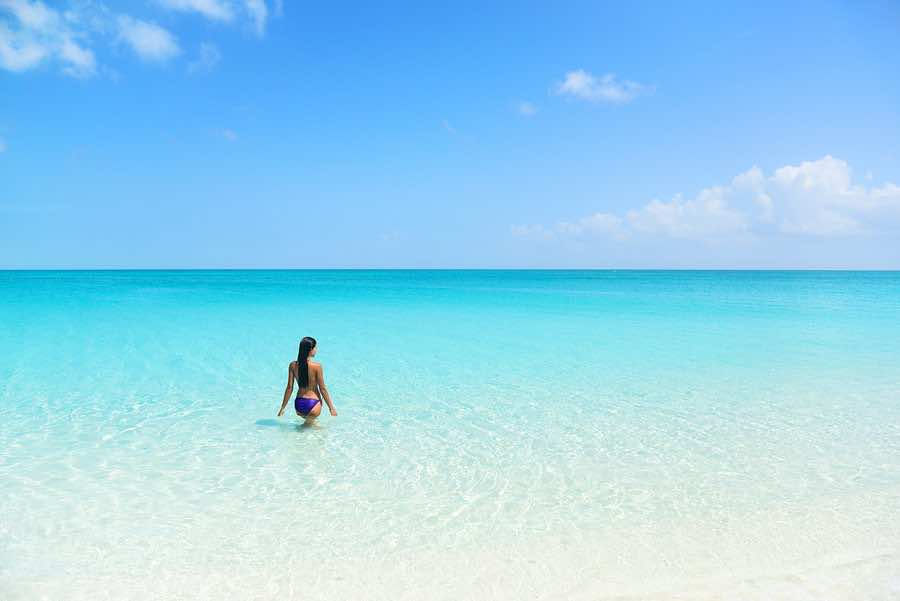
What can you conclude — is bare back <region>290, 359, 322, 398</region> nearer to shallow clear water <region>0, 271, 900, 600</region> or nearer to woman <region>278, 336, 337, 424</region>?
woman <region>278, 336, 337, 424</region>

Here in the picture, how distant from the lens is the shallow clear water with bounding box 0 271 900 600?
381 centimetres

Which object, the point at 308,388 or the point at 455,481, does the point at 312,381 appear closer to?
the point at 308,388

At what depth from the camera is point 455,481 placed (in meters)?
5.32

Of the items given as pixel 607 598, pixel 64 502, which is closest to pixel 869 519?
pixel 607 598

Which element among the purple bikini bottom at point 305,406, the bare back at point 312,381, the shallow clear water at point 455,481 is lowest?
the shallow clear water at point 455,481

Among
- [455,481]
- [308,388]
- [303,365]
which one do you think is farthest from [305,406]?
[455,481]

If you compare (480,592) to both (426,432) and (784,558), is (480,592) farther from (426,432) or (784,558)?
(426,432)

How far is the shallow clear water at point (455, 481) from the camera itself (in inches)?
150

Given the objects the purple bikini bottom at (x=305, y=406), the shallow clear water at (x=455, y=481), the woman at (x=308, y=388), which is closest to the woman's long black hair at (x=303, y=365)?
the woman at (x=308, y=388)

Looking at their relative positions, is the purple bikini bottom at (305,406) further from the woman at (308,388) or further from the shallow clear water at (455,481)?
the shallow clear water at (455,481)

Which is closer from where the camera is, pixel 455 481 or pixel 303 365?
pixel 455 481

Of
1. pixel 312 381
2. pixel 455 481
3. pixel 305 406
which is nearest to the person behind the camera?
pixel 455 481

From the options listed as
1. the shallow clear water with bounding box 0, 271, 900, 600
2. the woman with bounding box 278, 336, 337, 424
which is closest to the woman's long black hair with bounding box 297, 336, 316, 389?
the woman with bounding box 278, 336, 337, 424

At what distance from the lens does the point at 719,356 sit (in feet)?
40.6
